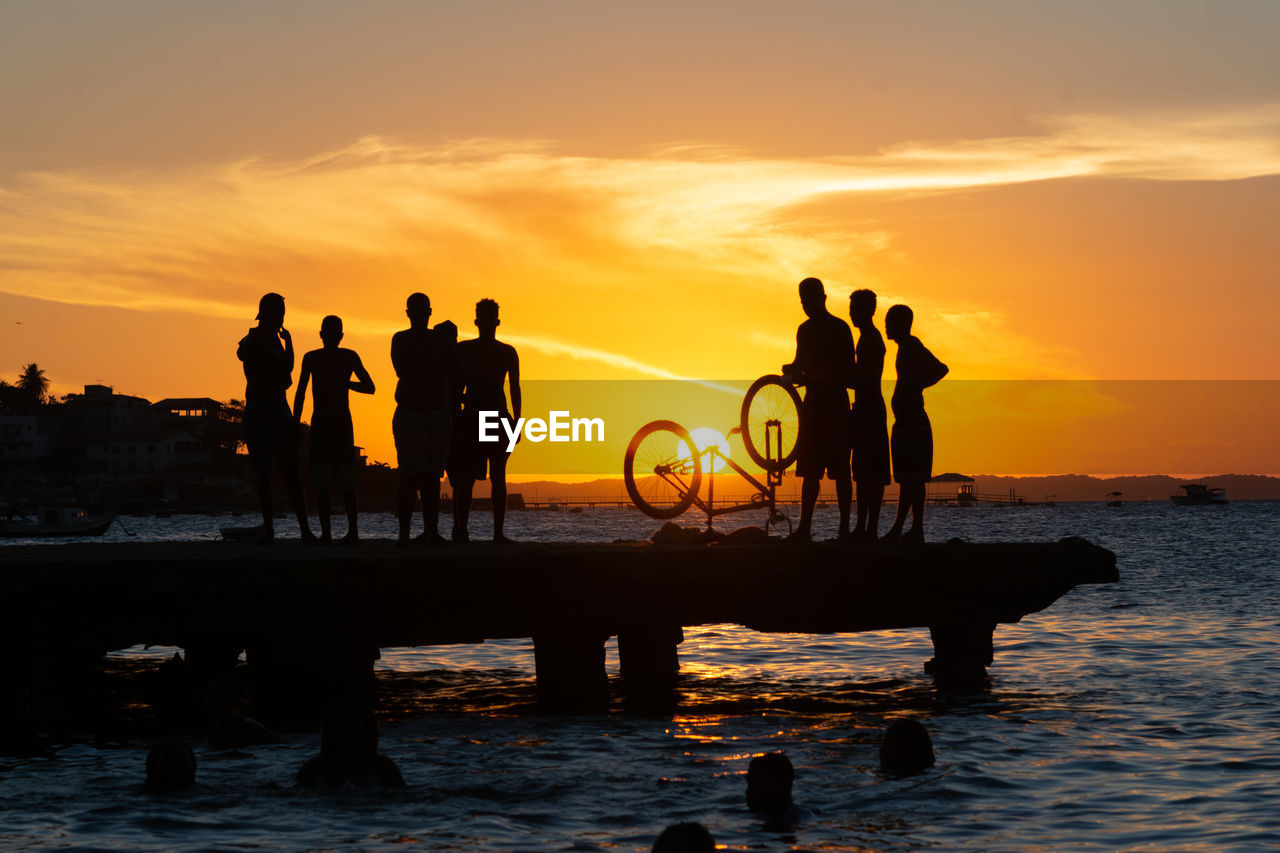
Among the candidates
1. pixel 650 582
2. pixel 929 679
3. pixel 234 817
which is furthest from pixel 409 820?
pixel 929 679

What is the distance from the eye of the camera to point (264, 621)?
12516mm

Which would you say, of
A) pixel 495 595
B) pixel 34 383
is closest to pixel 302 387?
pixel 495 595

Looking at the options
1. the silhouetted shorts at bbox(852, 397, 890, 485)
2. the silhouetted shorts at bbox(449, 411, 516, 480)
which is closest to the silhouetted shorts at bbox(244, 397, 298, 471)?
the silhouetted shorts at bbox(449, 411, 516, 480)

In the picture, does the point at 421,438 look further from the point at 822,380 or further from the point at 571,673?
the point at 822,380

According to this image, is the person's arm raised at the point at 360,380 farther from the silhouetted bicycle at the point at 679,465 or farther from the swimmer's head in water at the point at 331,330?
the silhouetted bicycle at the point at 679,465

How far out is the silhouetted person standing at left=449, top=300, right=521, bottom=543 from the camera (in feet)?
42.0

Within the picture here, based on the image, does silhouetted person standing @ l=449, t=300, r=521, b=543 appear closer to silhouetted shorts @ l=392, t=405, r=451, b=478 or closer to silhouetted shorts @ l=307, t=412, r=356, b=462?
silhouetted shorts @ l=392, t=405, r=451, b=478

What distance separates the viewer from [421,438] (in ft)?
40.3

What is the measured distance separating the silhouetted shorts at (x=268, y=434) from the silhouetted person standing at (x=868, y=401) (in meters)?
6.03

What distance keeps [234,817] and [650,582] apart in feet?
15.4

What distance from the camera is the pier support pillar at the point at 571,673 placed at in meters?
13.5

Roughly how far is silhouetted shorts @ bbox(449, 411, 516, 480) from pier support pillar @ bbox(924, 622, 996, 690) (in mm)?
5896

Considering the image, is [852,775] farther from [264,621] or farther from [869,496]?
[264,621]

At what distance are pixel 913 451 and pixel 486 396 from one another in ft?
15.1
